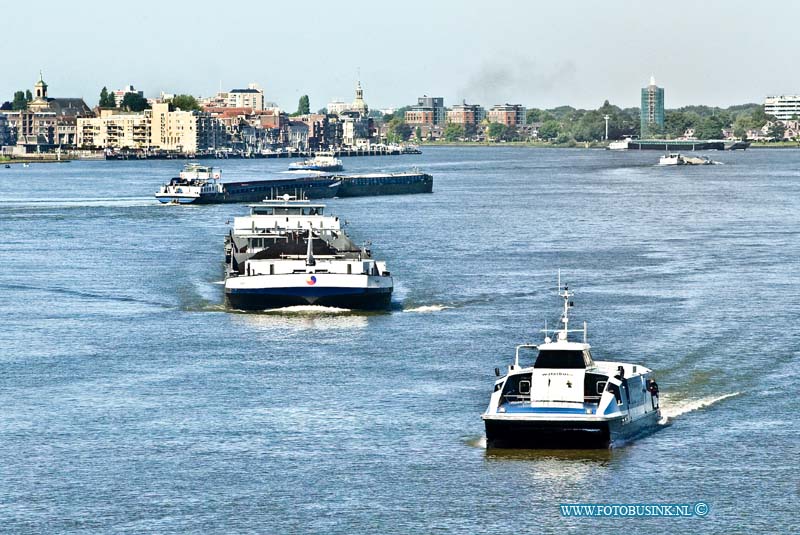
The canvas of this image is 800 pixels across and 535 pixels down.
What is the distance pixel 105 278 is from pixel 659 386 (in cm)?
3554

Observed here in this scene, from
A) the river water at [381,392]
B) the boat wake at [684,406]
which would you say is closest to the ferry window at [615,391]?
the river water at [381,392]

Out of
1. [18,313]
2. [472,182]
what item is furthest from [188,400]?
[472,182]

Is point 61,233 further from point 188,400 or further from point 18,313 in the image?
point 188,400

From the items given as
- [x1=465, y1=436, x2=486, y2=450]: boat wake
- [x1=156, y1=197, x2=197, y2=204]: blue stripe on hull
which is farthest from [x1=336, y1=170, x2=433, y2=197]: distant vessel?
[x1=465, y1=436, x2=486, y2=450]: boat wake

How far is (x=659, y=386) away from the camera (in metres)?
45.2

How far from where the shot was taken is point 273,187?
153m

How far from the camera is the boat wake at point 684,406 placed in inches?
1644

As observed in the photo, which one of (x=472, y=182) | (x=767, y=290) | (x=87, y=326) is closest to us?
(x=87, y=326)

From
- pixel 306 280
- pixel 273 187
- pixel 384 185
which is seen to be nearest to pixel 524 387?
pixel 306 280

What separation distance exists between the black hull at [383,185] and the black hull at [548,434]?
5071 inches

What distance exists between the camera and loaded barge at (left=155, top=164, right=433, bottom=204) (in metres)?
145

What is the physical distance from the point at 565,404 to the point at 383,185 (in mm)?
132964

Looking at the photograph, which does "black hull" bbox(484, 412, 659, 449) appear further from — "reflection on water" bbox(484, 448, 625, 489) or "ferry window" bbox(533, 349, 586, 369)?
"ferry window" bbox(533, 349, 586, 369)

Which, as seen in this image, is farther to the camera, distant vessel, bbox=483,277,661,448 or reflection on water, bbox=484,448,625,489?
distant vessel, bbox=483,277,661,448
